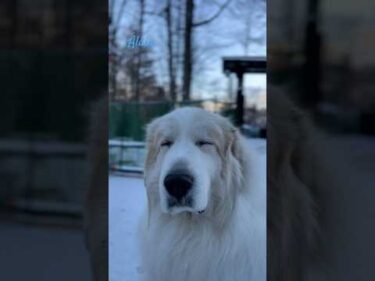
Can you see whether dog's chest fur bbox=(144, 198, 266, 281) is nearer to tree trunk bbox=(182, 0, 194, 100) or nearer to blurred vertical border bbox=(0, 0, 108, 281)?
blurred vertical border bbox=(0, 0, 108, 281)

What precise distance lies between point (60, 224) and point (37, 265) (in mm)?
280

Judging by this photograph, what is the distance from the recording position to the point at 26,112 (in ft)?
12.1

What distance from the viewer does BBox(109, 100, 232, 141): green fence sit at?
3275mm

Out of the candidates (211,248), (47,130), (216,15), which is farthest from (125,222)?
(216,15)

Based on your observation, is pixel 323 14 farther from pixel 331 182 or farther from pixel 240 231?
pixel 240 231

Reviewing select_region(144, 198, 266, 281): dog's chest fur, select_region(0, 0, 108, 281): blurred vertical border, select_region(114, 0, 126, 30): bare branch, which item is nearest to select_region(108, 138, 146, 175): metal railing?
select_region(0, 0, 108, 281): blurred vertical border

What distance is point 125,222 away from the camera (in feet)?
11.1

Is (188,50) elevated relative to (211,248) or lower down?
elevated

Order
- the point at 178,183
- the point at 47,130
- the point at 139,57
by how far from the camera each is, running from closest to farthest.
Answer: the point at 178,183
the point at 139,57
the point at 47,130

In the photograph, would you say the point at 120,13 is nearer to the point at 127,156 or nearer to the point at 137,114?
the point at 137,114

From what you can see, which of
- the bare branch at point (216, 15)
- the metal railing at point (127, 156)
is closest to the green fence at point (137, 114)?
the metal railing at point (127, 156)

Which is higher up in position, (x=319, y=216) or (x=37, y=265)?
(x=319, y=216)

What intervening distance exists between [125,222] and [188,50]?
2.95 ft

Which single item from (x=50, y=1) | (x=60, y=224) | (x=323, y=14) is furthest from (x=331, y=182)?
(x=50, y=1)
